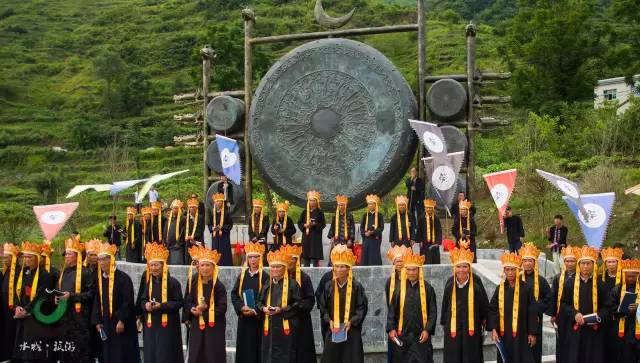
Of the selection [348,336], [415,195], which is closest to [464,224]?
[415,195]

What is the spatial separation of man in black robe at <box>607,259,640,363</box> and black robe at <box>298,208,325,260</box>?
187 inches

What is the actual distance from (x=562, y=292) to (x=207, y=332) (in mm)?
3397

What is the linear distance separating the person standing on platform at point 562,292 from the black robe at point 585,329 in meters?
0.05

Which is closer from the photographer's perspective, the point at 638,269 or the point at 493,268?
the point at 638,269

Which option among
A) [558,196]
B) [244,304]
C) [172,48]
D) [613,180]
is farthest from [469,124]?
[172,48]

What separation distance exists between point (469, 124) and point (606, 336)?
447 centimetres

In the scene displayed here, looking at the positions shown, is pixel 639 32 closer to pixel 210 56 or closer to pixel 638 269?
pixel 210 56

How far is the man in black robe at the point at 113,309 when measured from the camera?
8.37 meters

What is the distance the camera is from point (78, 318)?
8.52m

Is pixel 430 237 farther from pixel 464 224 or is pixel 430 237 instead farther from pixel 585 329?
pixel 585 329

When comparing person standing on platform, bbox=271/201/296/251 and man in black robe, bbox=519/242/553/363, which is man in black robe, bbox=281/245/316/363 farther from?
person standing on platform, bbox=271/201/296/251

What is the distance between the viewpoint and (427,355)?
7.52 m

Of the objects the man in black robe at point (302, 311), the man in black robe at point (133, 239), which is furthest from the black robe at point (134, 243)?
the man in black robe at point (302, 311)

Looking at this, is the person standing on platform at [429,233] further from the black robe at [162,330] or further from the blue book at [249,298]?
the black robe at [162,330]
